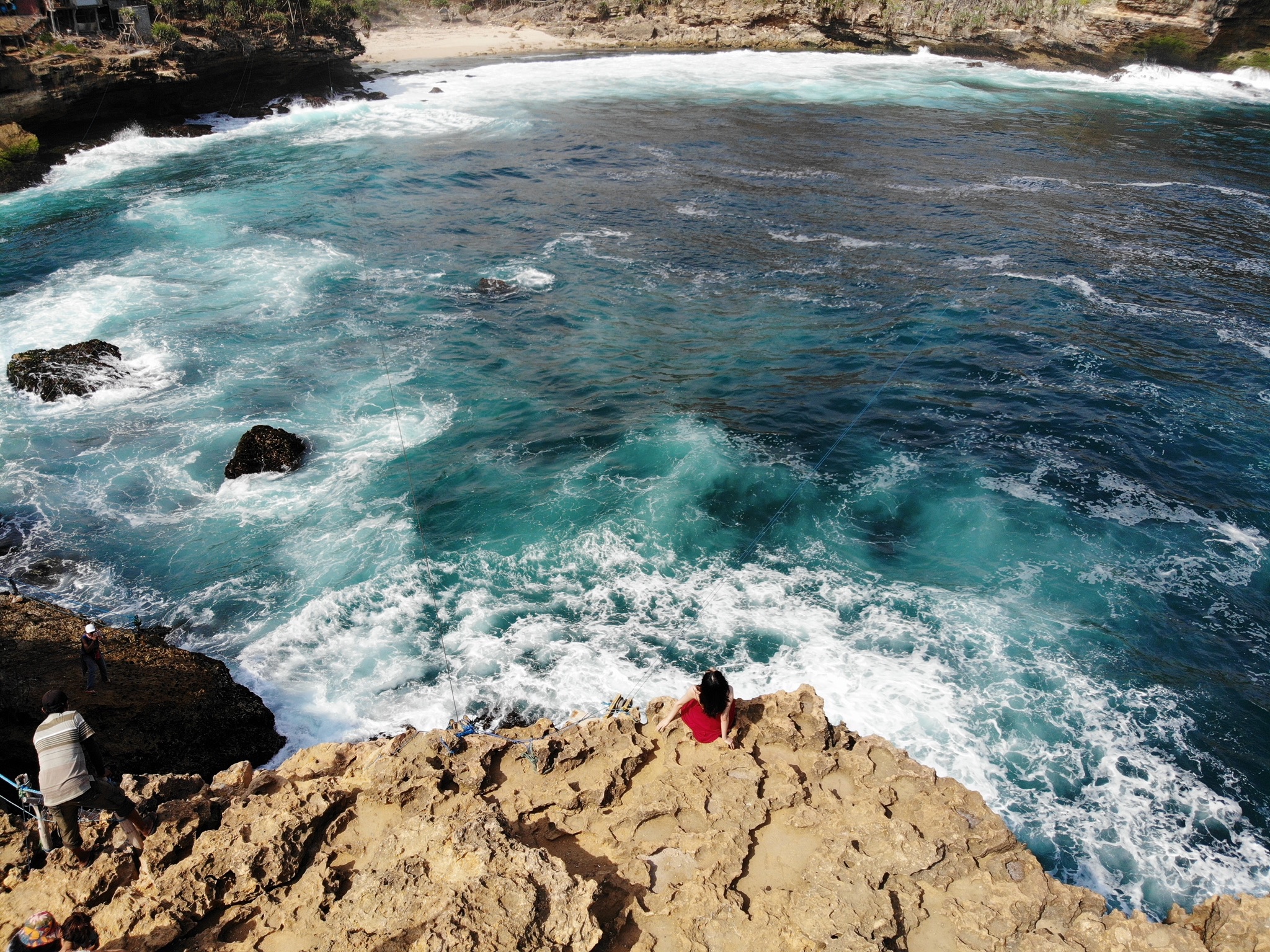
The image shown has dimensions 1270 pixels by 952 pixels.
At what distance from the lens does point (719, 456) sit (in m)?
16.0

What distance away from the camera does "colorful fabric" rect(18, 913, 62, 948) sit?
236 inches

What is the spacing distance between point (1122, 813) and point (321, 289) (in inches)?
919

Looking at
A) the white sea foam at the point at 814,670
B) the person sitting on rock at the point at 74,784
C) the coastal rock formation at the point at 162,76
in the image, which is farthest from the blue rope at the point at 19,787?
the coastal rock formation at the point at 162,76

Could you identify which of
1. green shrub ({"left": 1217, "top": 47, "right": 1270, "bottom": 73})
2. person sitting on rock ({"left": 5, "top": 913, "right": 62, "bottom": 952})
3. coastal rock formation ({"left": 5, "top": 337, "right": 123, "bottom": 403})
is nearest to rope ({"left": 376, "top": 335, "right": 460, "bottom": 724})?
person sitting on rock ({"left": 5, "top": 913, "right": 62, "bottom": 952})

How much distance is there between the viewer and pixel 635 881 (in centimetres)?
686

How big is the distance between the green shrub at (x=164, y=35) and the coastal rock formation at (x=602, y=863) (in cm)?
4238

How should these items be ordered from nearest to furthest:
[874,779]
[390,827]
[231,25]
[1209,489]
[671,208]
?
[390,827] → [874,779] → [1209,489] → [671,208] → [231,25]

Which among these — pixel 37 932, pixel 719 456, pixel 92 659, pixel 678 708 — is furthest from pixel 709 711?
pixel 719 456

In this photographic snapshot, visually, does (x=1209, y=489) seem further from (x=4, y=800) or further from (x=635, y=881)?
(x=4, y=800)

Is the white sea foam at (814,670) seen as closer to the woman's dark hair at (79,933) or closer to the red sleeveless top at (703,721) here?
the red sleeveless top at (703,721)

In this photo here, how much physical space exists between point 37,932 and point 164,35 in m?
44.3

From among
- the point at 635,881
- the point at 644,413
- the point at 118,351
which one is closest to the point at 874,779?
the point at 635,881

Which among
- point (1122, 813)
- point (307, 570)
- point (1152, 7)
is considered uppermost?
point (1152, 7)

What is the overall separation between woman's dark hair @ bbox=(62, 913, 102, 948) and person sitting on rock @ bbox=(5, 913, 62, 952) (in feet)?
0.26
